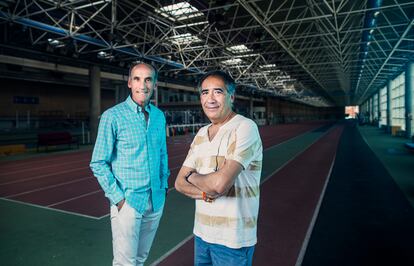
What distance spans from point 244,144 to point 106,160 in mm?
1140

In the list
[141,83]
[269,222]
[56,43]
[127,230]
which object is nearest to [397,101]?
[269,222]

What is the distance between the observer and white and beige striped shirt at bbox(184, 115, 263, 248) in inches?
56.4

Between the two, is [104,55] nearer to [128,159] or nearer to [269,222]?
[269,222]

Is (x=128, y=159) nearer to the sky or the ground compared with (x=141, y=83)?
nearer to the ground

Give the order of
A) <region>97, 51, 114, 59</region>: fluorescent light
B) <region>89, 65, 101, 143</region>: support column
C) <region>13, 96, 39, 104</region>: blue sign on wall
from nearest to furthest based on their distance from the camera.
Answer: <region>97, 51, 114, 59</region>: fluorescent light → <region>89, 65, 101, 143</region>: support column → <region>13, 96, 39, 104</region>: blue sign on wall

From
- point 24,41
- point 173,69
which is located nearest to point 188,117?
point 173,69

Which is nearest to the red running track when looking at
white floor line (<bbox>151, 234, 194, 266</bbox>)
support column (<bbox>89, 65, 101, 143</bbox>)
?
white floor line (<bbox>151, 234, 194, 266</bbox>)

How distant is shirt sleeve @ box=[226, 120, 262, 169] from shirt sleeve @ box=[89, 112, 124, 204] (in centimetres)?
100

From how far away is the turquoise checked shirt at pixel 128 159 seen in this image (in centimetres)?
201

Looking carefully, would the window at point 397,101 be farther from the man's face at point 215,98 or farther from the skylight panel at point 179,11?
the man's face at point 215,98

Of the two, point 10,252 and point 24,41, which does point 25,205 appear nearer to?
point 10,252

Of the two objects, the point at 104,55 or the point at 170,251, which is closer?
the point at 170,251

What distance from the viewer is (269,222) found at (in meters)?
4.47

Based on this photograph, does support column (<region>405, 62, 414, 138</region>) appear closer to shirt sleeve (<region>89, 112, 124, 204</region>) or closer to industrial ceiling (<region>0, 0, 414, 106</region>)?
industrial ceiling (<region>0, 0, 414, 106</region>)
